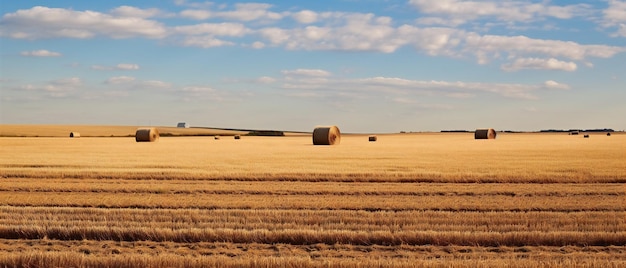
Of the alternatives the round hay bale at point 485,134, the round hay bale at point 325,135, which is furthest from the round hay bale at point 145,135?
the round hay bale at point 485,134

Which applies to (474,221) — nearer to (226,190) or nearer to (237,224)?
(237,224)

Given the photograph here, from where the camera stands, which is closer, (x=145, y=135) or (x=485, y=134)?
(x=145, y=135)

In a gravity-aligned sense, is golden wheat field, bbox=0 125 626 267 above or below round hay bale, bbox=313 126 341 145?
below

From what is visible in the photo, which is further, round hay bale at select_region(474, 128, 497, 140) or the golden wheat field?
round hay bale at select_region(474, 128, 497, 140)

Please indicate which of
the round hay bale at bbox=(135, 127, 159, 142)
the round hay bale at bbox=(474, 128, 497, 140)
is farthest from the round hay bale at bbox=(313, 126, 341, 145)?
the round hay bale at bbox=(474, 128, 497, 140)

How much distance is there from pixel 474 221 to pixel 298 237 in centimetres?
313

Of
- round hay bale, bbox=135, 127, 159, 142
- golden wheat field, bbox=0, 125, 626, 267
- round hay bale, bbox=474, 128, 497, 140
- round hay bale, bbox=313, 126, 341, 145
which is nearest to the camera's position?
golden wheat field, bbox=0, 125, 626, 267

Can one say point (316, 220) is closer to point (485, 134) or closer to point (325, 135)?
point (325, 135)

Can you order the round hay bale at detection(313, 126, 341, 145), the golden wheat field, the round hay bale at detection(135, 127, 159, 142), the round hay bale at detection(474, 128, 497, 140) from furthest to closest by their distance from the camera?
the round hay bale at detection(474, 128, 497, 140), the round hay bale at detection(135, 127, 159, 142), the round hay bale at detection(313, 126, 341, 145), the golden wheat field

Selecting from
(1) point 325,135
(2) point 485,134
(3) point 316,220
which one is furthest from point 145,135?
(3) point 316,220

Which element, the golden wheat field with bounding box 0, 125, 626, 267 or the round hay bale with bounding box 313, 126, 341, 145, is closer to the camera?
the golden wheat field with bounding box 0, 125, 626, 267

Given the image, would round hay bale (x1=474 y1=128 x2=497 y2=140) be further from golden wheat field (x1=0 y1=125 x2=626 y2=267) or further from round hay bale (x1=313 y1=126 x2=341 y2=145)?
golden wheat field (x1=0 y1=125 x2=626 y2=267)

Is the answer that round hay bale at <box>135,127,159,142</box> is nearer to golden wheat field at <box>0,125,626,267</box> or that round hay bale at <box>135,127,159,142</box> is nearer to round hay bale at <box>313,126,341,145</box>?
round hay bale at <box>313,126,341,145</box>

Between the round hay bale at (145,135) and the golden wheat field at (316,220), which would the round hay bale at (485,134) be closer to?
the round hay bale at (145,135)
